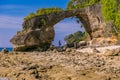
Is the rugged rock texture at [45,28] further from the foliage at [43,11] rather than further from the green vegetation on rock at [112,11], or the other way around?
the green vegetation on rock at [112,11]

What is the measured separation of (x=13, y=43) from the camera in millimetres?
34062

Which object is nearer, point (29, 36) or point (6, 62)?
point (6, 62)

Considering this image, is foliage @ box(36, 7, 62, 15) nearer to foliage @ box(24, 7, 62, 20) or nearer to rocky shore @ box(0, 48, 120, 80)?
foliage @ box(24, 7, 62, 20)

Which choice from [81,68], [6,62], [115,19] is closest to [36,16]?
[115,19]

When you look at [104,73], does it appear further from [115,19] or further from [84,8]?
A: [84,8]

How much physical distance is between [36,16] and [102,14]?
6.53m

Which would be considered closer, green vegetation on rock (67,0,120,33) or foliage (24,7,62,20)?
green vegetation on rock (67,0,120,33)

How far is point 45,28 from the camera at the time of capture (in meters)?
34.8

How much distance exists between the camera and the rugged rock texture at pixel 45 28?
3359 cm

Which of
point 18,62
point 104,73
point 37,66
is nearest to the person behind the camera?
point 104,73

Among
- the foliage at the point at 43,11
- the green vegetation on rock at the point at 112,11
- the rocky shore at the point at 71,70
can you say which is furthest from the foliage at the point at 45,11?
the rocky shore at the point at 71,70

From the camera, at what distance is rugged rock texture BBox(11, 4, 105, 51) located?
1323 inches

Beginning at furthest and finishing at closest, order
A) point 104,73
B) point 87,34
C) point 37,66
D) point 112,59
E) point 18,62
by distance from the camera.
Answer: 1. point 87,34
2. point 18,62
3. point 112,59
4. point 37,66
5. point 104,73

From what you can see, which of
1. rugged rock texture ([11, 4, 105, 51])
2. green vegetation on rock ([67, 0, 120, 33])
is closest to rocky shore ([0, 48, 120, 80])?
green vegetation on rock ([67, 0, 120, 33])
